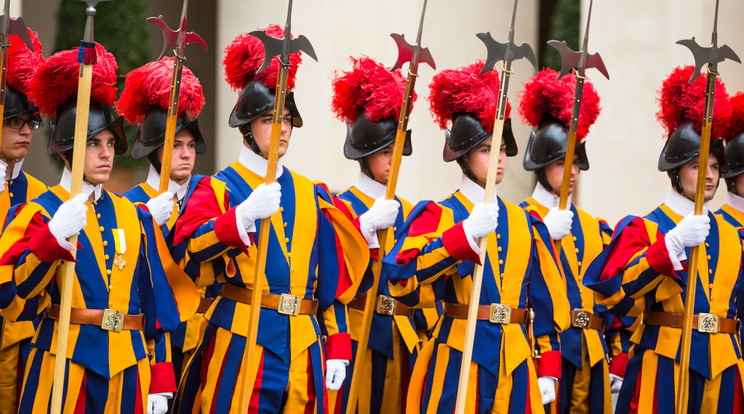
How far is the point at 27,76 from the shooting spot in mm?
6410

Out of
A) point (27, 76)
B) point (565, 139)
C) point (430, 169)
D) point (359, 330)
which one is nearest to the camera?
point (27, 76)

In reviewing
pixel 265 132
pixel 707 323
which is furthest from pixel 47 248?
pixel 707 323

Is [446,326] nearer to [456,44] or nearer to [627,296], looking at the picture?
[627,296]

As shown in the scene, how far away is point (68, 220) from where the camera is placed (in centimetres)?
492

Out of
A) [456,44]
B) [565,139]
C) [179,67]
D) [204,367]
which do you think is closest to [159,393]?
[204,367]

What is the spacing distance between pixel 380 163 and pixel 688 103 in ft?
6.31

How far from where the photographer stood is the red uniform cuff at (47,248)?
4879mm

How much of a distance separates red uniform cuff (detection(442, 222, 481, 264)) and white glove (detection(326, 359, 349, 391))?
85 cm

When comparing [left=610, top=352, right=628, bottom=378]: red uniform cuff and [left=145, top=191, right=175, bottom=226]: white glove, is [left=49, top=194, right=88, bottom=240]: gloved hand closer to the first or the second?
[left=145, top=191, right=175, bottom=226]: white glove

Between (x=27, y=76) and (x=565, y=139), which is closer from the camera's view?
(x=27, y=76)

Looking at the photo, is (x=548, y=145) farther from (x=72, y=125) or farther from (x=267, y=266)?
(x=72, y=125)

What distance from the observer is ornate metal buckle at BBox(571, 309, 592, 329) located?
7.28 m

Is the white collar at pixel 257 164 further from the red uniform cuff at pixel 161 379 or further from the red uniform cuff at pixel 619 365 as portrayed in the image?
the red uniform cuff at pixel 619 365

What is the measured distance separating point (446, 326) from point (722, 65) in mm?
4885
